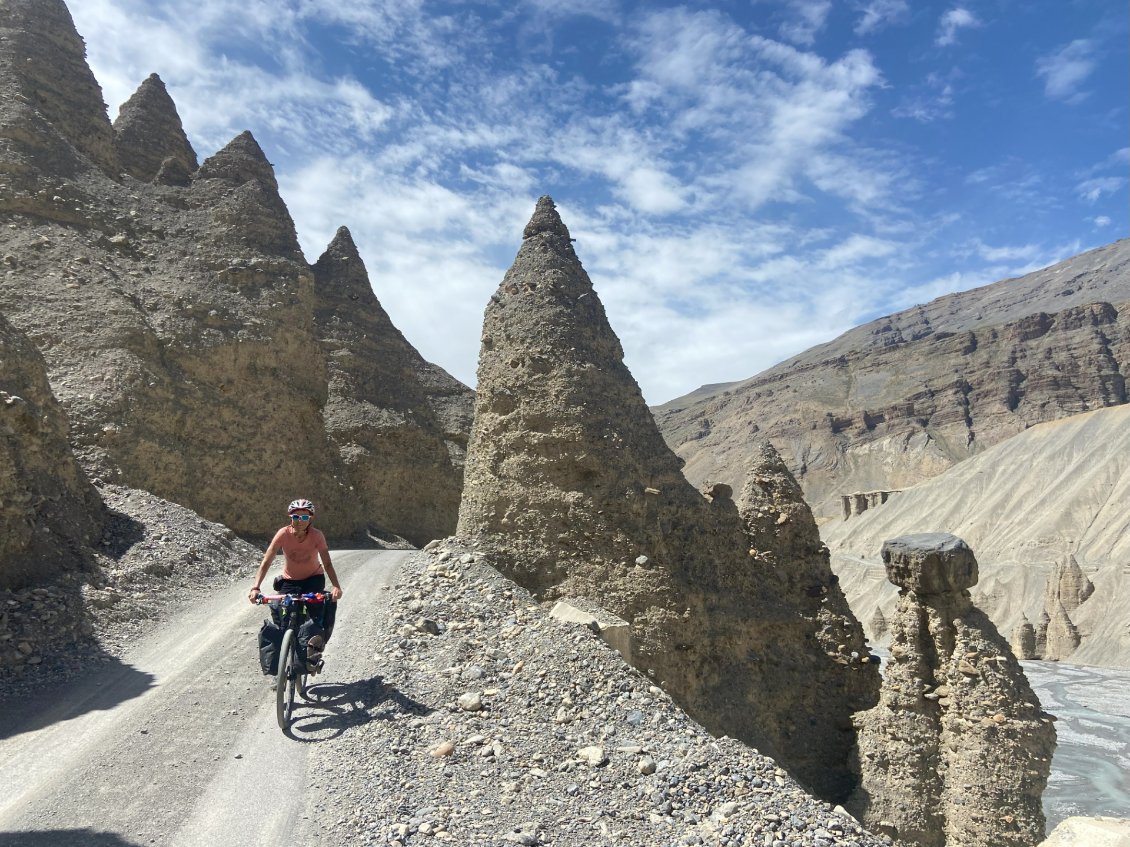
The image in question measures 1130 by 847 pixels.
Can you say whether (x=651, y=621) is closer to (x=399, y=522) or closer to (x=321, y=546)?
(x=321, y=546)

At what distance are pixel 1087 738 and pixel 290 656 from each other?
36.3 metres

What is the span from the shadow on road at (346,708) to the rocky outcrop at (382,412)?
20324 mm

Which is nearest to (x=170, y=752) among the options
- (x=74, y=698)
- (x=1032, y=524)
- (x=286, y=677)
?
(x=286, y=677)

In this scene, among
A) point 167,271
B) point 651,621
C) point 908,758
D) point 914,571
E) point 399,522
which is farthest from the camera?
point 399,522

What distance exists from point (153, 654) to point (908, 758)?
32.0ft

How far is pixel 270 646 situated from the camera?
6.52 metres

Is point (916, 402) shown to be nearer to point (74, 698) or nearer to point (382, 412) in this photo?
point (382, 412)

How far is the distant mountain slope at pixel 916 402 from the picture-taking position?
4272 inches

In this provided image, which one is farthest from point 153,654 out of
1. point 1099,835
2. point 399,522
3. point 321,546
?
point 399,522

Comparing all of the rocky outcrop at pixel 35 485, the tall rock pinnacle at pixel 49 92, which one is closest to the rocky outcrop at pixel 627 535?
the rocky outcrop at pixel 35 485

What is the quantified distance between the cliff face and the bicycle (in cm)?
1210

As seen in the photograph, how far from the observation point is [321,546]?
22.8 feet

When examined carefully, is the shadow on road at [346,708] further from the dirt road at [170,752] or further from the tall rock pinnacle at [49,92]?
the tall rock pinnacle at [49,92]

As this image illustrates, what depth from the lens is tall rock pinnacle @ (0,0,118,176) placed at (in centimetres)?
2147
